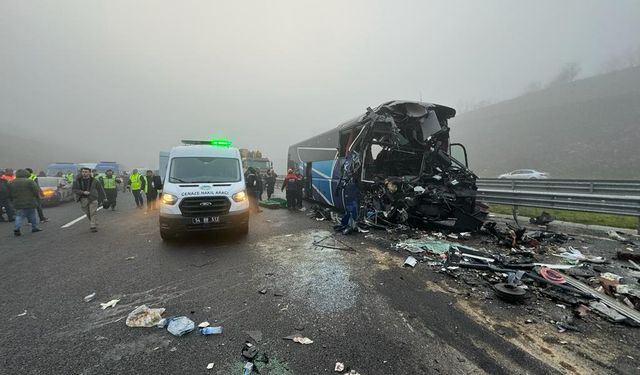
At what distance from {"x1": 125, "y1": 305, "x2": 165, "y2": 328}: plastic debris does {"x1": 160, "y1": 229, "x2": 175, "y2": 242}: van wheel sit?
3416 millimetres

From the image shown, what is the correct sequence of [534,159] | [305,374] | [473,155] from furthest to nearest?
[473,155] < [534,159] < [305,374]

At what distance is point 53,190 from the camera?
14281 millimetres

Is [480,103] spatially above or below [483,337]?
above

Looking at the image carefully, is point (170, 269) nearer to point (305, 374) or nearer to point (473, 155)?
point (305, 374)

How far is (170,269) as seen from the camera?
206 inches

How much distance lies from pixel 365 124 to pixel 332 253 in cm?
409

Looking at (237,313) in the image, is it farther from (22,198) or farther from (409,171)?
(22,198)

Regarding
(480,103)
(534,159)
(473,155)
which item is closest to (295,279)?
(534,159)

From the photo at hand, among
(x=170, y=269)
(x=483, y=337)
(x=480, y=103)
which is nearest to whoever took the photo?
(x=483, y=337)

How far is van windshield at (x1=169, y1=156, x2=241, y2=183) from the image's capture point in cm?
725

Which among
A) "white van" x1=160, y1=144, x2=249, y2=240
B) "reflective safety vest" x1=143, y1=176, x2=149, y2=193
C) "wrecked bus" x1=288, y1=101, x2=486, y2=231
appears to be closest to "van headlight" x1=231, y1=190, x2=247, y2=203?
"white van" x1=160, y1=144, x2=249, y2=240

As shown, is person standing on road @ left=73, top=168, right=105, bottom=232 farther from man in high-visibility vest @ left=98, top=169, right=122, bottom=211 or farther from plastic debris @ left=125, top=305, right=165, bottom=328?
plastic debris @ left=125, top=305, right=165, bottom=328

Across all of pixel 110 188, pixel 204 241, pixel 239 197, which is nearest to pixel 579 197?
pixel 239 197

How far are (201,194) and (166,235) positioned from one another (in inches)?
56.4
